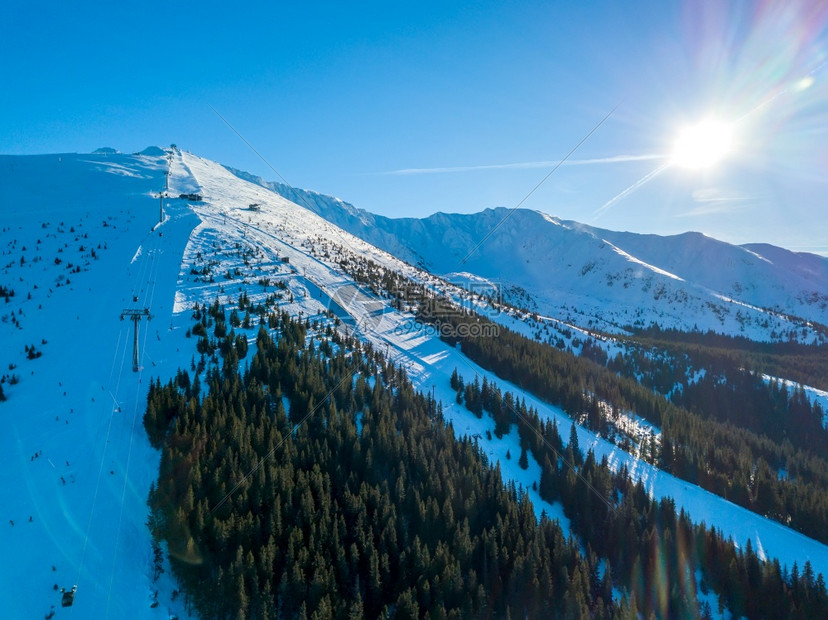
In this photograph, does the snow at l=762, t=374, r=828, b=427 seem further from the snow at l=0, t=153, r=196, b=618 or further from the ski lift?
the ski lift

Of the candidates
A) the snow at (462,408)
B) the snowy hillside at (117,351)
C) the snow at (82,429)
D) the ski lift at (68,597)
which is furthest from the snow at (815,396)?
the ski lift at (68,597)

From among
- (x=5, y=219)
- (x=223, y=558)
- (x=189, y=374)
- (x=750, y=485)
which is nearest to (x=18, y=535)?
(x=223, y=558)

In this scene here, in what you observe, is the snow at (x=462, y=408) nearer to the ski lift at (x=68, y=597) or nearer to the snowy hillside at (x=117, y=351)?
the snowy hillside at (x=117, y=351)

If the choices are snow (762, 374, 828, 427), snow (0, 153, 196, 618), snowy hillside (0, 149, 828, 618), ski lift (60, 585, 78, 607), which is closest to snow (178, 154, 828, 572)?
snowy hillside (0, 149, 828, 618)

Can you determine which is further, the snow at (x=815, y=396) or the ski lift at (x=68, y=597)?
the snow at (x=815, y=396)

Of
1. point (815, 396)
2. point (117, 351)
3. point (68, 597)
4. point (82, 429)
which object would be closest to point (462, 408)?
point (117, 351)

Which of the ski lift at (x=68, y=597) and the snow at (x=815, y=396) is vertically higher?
the ski lift at (x=68, y=597)
